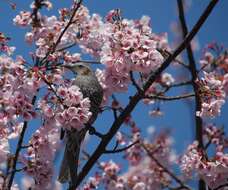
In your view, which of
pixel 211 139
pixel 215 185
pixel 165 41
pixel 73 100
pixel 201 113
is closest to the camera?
pixel 73 100

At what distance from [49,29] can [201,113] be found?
1955mm

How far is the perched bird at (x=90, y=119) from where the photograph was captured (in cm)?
434

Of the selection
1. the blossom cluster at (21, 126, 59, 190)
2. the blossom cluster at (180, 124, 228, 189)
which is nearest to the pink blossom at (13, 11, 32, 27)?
the blossom cluster at (21, 126, 59, 190)

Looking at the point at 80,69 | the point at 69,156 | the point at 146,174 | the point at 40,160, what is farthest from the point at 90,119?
the point at 146,174

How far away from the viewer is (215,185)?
417cm

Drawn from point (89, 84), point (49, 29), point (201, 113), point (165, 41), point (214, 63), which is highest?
point (165, 41)

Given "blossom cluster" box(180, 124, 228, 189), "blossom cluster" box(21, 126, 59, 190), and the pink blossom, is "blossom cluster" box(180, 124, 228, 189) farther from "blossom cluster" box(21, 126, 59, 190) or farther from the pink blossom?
the pink blossom

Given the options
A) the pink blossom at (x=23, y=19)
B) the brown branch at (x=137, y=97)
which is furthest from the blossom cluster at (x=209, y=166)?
the pink blossom at (x=23, y=19)

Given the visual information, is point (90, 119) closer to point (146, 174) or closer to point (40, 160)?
point (40, 160)

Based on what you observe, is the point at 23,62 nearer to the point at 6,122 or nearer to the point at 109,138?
the point at 6,122

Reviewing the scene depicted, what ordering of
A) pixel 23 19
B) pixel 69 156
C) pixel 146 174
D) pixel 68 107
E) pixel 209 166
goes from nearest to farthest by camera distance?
pixel 68 107 < pixel 209 166 < pixel 69 156 < pixel 23 19 < pixel 146 174

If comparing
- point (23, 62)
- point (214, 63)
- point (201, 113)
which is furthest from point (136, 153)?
point (23, 62)

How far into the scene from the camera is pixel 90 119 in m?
4.28

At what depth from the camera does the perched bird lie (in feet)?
14.3
